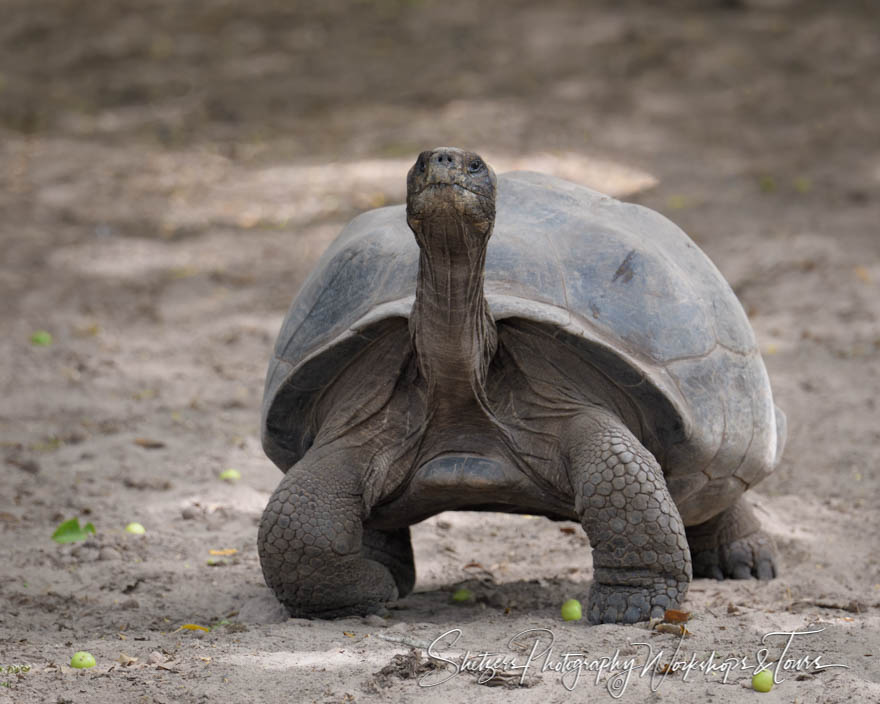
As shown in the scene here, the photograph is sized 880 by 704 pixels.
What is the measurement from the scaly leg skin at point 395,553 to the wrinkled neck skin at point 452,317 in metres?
0.61

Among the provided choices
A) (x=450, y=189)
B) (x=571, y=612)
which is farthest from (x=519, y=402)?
(x=450, y=189)

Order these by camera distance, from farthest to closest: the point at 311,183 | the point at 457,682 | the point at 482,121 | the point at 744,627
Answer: the point at 482,121 < the point at 311,183 < the point at 744,627 < the point at 457,682

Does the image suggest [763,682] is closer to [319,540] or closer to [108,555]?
[319,540]

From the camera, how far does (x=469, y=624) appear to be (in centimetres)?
343

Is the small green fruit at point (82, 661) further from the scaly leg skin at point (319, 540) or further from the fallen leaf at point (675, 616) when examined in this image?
the fallen leaf at point (675, 616)

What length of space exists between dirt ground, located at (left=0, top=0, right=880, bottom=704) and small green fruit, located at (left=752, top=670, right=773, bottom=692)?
19 millimetres

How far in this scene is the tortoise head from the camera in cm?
303

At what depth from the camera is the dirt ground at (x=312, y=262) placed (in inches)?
125

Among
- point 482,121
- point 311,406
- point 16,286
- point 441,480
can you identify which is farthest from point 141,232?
point 441,480

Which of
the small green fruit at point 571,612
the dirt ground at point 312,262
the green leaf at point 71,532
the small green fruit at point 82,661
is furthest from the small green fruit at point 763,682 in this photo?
the green leaf at point 71,532

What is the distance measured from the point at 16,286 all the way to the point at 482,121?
413cm

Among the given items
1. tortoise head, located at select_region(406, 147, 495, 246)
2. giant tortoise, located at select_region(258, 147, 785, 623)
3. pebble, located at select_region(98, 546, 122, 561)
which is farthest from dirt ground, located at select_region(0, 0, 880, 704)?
tortoise head, located at select_region(406, 147, 495, 246)

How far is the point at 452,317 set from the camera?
3318 mm

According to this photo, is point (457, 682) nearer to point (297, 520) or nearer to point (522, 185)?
point (297, 520)
